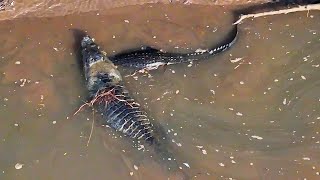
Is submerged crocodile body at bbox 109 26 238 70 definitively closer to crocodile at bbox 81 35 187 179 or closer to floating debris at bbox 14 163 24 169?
crocodile at bbox 81 35 187 179

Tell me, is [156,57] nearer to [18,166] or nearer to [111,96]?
[111,96]

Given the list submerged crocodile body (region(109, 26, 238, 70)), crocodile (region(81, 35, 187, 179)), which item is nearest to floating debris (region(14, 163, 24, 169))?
crocodile (region(81, 35, 187, 179))

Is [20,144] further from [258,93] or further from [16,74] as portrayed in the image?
[258,93]

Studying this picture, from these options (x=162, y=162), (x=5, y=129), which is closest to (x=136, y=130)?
(x=162, y=162)

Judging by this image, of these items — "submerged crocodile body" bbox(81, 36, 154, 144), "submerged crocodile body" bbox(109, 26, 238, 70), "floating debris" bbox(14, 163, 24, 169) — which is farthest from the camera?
"submerged crocodile body" bbox(109, 26, 238, 70)

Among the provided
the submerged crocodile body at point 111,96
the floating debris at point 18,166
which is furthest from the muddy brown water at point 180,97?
the submerged crocodile body at point 111,96

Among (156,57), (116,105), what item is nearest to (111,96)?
(116,105)
